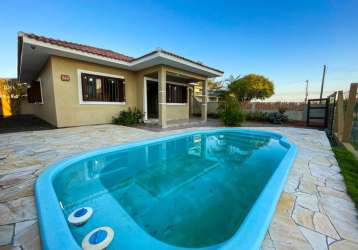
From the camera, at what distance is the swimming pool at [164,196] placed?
1572 millimetres

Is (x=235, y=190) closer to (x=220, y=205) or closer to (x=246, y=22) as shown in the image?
(x=220, y=205)

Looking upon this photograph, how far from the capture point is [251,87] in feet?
87.8

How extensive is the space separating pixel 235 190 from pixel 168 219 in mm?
1313

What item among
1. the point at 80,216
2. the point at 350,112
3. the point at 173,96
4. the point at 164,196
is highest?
the point at 173,96

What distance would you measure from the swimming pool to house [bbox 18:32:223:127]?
14.7 ft

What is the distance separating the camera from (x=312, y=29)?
9.70 m

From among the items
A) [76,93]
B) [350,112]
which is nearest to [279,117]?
[350,112]

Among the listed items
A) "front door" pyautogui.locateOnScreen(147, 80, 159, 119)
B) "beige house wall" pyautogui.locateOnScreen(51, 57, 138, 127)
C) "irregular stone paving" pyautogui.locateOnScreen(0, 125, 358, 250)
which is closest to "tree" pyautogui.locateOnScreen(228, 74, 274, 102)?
"front door" pyautogui.locateOnScreen(147, 80, 159, 119)

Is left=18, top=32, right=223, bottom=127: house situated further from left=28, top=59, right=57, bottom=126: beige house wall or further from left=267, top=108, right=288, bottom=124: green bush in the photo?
left=267, top=108, right=288, bottom=124: green bush

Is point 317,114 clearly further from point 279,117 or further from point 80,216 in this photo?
point 80,216

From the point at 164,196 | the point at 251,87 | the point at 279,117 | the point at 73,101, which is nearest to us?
the point at 164,196

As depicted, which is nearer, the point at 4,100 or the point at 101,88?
the point at 101,88

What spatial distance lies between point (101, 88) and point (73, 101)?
1.50 meters

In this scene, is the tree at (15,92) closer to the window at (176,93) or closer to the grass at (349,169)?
the window at (176,93)
